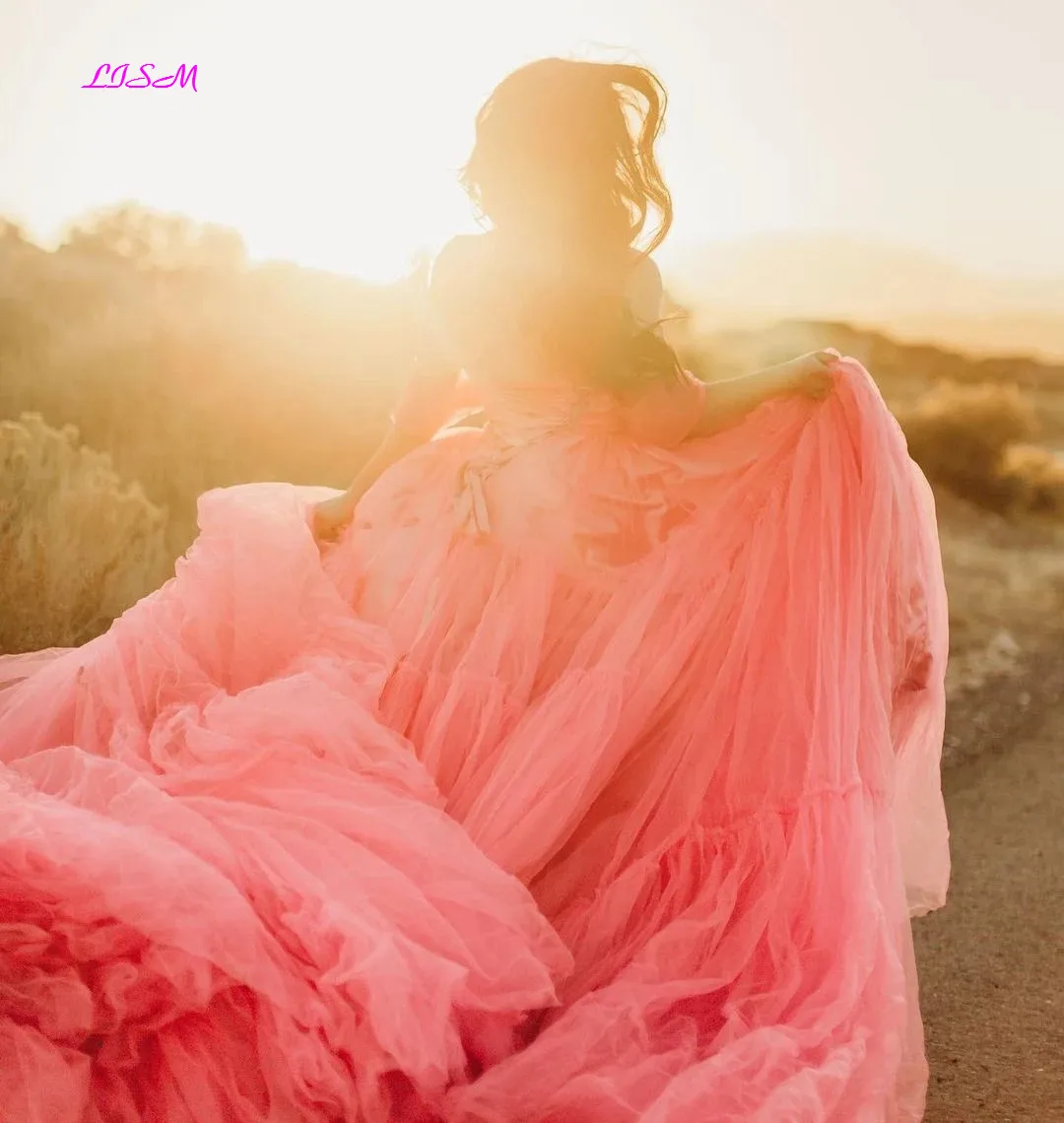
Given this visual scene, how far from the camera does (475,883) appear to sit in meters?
1.28

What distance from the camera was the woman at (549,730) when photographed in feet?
3.67

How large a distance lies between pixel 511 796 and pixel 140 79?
5.88 feet

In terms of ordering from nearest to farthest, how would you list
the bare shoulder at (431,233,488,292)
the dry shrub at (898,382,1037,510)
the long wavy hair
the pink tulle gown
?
the pink tulle gown < the long wavy hair < the bare shoulder at (431,233,488,292) < the dry shrub at (898,382,1037,510)

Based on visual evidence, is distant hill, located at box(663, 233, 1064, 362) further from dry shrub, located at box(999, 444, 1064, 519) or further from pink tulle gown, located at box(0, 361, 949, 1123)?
pink tulle gown, located at box(0, 361, 949, 1123)

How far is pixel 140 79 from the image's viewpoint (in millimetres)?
2312

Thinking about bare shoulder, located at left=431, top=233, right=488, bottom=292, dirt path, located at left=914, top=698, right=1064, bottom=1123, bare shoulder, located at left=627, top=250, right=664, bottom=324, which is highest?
bare shoulder, located at left=431, top=233, right=488, bottom=292

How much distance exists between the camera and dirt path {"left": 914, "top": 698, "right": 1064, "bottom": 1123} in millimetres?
1731

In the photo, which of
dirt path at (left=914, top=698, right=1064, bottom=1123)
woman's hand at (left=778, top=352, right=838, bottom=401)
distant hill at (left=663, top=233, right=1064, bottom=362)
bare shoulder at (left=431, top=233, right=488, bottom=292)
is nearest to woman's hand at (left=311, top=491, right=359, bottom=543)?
bare shoulder at (left=431, top=233, right=488, bottom=292)

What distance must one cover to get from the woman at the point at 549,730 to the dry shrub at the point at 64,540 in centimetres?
55

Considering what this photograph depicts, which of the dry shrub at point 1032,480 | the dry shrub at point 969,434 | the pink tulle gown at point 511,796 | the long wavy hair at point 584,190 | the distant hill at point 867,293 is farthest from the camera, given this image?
the dry shrub at point 1032,480

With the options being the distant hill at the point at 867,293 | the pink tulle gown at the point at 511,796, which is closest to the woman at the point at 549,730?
the pink tulle gown at the point at 511,796

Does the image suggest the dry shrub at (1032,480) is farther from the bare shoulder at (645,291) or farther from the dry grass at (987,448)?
the bare shoulder at (645,291)

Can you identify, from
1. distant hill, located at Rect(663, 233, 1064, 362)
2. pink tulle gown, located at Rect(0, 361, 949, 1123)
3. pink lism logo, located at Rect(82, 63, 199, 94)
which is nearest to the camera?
pink tulle gown, located at Rect(0, 361, 949, 1123)

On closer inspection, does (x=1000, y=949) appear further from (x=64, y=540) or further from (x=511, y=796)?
(x=64, y=540)
